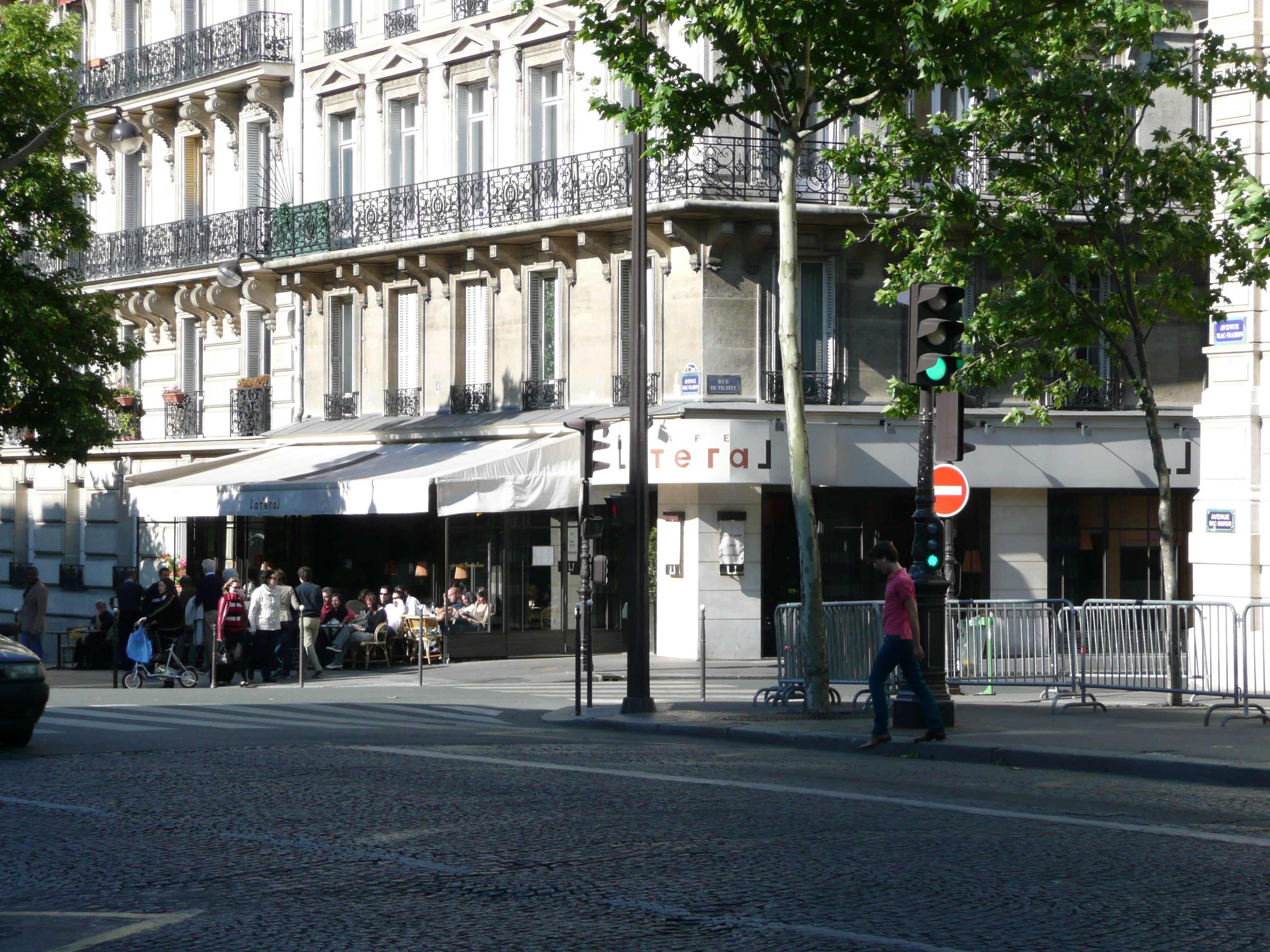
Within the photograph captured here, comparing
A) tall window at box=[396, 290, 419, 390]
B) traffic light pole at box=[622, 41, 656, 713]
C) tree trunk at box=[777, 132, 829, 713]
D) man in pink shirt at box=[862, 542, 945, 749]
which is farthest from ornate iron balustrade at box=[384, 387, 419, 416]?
man in pink shirt at box=[862, 542, 945, 749]

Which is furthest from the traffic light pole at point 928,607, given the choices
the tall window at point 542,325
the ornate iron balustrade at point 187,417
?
the ornate iron balustrade at point 187,417

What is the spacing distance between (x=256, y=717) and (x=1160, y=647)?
30.9ft

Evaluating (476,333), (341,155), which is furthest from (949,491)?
(341,155)

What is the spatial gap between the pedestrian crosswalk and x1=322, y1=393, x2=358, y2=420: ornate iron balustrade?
12576 millimetres

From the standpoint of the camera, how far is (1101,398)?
29031 millimetres

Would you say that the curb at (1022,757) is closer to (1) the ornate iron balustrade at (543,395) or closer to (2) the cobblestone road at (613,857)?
(2) the cobblestone road at (613,857)

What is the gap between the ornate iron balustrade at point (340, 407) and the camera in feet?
107

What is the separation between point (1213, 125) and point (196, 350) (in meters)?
22.8

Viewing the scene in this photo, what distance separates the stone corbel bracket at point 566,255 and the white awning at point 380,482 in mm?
2876

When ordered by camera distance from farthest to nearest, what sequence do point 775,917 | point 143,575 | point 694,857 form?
point 143,575 < point 694,857 < point 775,917

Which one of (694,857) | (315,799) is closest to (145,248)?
(315,799)

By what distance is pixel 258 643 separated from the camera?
25.0m

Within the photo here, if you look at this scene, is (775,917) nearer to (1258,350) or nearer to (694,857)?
(694,857)

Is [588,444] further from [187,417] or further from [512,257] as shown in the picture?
[187,417]
